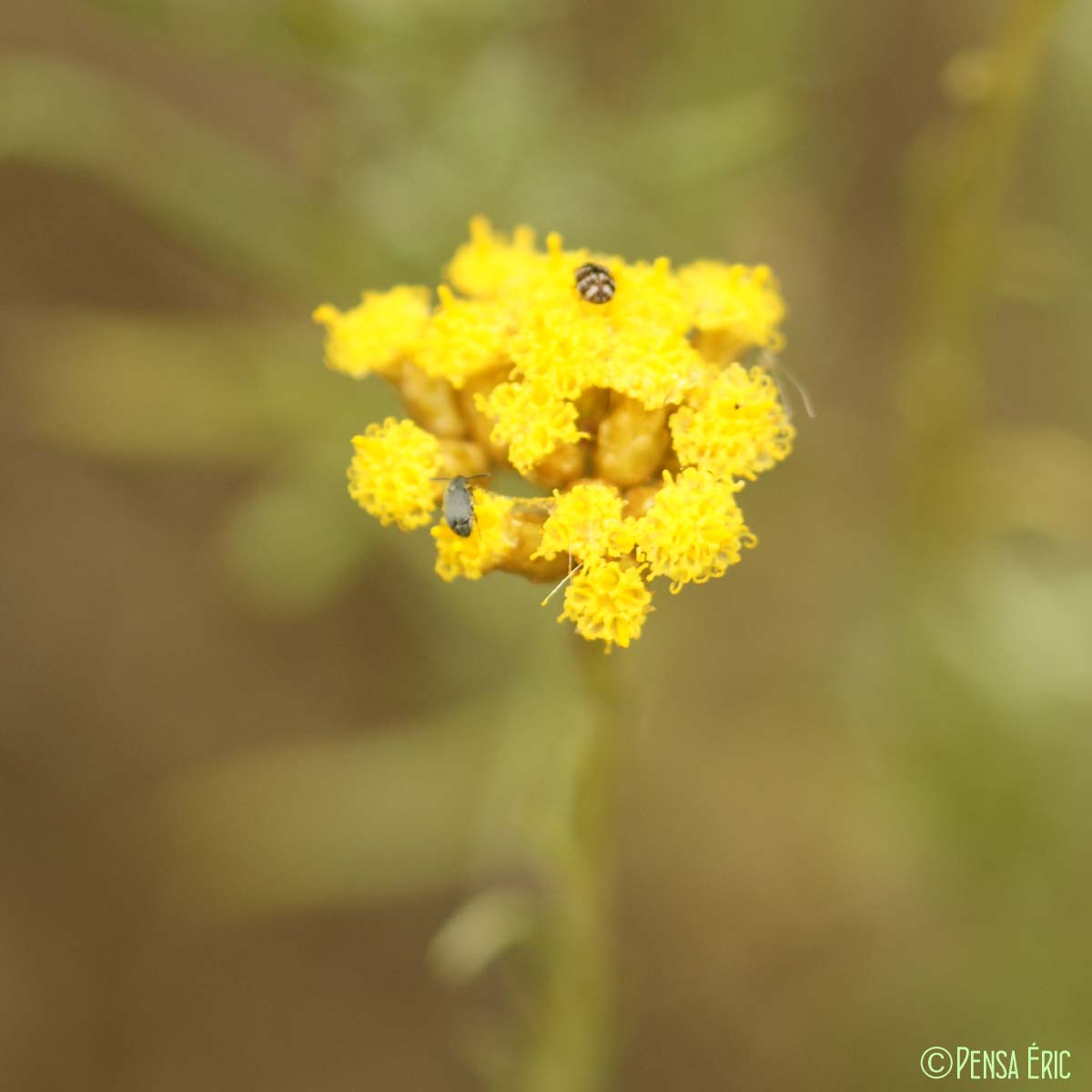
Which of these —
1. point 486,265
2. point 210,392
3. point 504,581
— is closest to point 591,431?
point 486,265

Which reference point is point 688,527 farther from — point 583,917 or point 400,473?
point 583,917

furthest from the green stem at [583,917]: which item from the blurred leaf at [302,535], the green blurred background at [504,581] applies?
the blurred leaf at [302,535]

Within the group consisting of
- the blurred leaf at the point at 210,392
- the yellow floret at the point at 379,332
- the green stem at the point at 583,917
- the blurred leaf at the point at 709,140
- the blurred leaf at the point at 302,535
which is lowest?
the green stem at the point at 583,917

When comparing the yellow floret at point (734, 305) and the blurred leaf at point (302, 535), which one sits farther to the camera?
the blurred leaf at point (302, 535)

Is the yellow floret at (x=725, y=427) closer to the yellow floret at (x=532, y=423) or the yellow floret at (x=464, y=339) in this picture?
the yellow floret at (x=532, y=423)

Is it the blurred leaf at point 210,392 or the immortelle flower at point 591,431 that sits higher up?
the blurred leaf at point 210,392

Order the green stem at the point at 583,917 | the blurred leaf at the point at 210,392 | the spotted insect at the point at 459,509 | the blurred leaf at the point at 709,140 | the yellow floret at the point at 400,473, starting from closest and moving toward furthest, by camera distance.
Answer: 1. the spotted insect at the point at 459,509
2. the yellow floret at the point at 400,473
3. the green stem at the point at 583,917
4. the blurred leaf at the point at 709,140
5. the blurred leaf at the point at 210,392

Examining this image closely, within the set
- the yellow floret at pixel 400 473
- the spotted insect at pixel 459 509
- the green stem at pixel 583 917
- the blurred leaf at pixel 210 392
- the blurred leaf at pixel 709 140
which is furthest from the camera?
the blurred leaf at pixel 210 392

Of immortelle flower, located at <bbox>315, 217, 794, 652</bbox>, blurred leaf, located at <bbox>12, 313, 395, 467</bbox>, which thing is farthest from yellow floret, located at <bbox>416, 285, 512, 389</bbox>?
blurred leaf, located at <bbox>12, 313, 395, 467</bbox>
